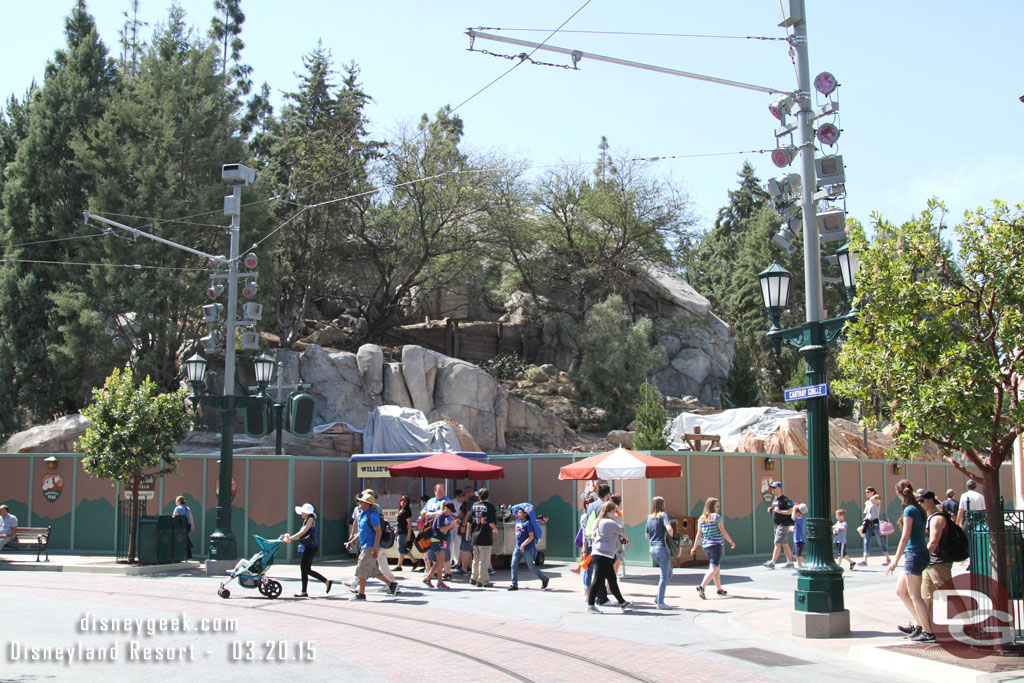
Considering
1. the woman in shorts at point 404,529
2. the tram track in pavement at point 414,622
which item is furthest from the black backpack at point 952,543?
the woman in shorts at point 404,529

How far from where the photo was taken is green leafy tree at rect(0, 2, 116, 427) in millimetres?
32906

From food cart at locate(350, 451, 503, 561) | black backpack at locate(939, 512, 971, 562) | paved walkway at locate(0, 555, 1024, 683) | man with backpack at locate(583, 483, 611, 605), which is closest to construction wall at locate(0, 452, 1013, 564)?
food cart at locate(350, 451, 503, 561)

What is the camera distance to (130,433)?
66.3ft

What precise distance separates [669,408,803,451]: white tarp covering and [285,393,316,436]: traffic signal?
14955 mm

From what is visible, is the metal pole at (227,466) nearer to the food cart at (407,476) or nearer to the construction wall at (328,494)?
the construction wall at (328,494)

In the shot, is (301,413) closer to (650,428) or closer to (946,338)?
(650,428)

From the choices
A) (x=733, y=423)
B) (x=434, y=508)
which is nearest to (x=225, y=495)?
(x=434, y=508)

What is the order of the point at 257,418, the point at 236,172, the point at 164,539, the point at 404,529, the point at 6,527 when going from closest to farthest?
the point at 404,529, the point at 164,539, the point at 236,172, the point at 257,418, the point at 6,527

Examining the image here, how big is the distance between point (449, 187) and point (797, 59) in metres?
30.3

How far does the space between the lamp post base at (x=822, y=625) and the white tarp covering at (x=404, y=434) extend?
19279mm

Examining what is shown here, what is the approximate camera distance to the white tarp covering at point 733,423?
33.3m

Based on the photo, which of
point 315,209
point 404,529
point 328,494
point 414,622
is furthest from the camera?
point 315,209

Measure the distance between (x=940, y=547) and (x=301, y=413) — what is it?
15131 millimetres

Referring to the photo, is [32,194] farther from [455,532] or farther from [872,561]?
[872,561]
